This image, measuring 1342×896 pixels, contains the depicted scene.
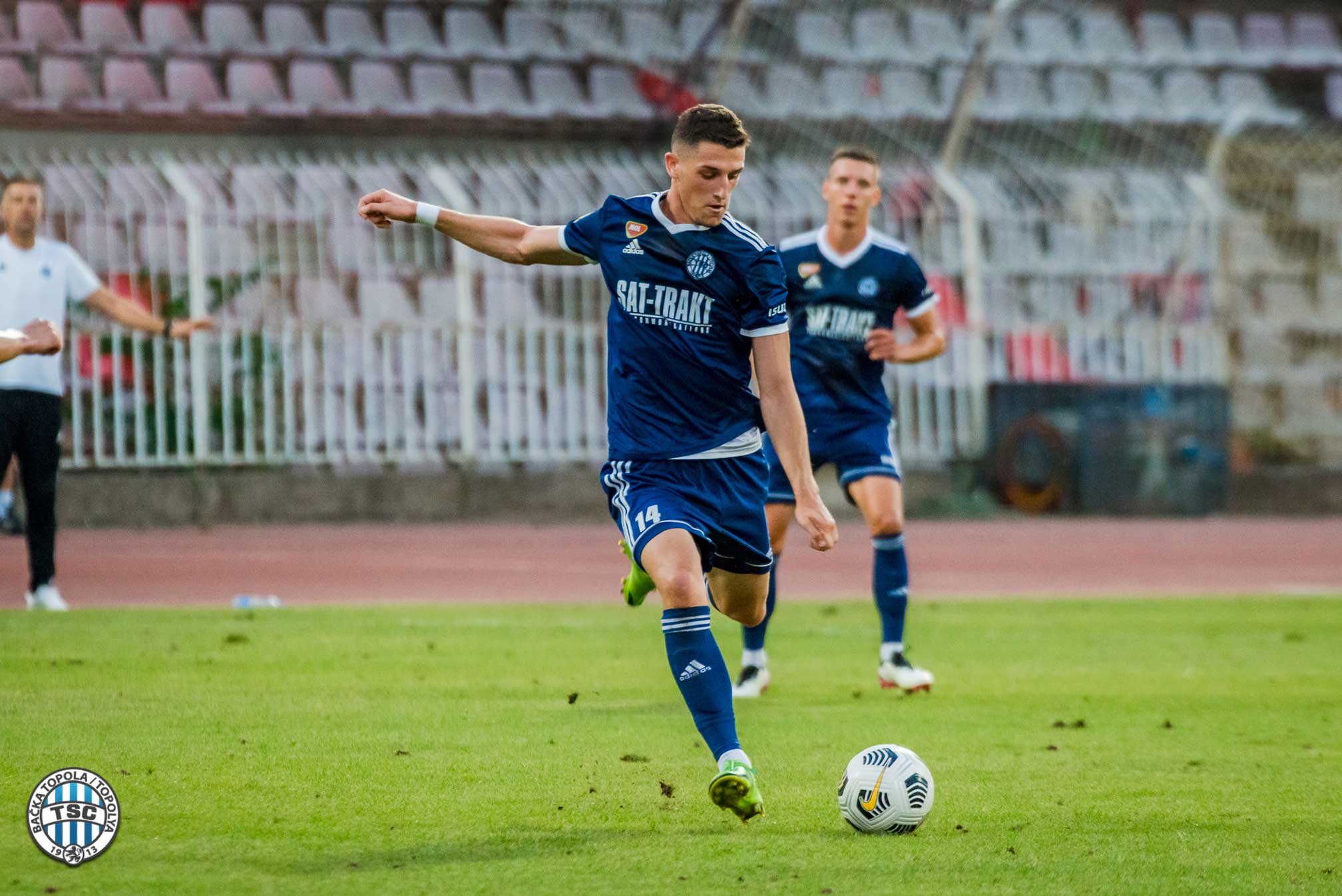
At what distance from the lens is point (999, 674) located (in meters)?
9.10

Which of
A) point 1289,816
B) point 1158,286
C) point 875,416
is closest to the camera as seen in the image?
point 1289,816

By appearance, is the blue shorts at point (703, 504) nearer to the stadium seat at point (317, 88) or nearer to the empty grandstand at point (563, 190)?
the empty grandstand at point (563, 190)

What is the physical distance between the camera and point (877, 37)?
24797 millimetres

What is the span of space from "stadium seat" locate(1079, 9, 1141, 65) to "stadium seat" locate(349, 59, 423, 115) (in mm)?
9441

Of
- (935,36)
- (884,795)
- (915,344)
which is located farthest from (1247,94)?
(884,795)

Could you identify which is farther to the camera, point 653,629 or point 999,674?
point 653,629

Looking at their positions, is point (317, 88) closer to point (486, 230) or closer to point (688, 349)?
point (486, 230)

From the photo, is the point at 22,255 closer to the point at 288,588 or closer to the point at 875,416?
the point at 288,588

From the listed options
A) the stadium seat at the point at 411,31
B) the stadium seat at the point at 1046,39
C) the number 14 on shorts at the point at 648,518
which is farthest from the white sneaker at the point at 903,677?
the stadium seat at the point at 1046,39

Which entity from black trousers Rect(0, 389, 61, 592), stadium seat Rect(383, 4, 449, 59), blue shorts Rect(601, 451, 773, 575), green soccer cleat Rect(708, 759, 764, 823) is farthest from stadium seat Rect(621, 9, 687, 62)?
green soccer cleat Rect(708, 759, 764, 823)

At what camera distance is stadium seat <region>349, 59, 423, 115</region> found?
2156 centimetres

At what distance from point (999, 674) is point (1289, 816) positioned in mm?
3616

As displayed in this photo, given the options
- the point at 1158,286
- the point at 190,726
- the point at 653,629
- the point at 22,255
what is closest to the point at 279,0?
the point at 1158,286

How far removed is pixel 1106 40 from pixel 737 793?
74.7 feet
